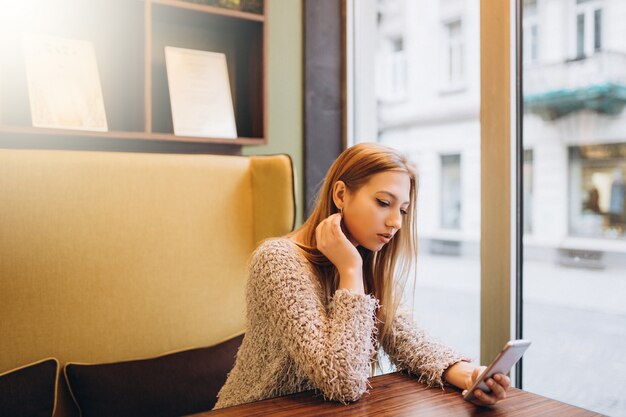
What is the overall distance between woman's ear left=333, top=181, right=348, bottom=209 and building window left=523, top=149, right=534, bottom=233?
83cm

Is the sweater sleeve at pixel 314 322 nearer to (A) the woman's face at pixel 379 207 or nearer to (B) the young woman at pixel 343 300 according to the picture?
(B) the young woman at pixel 343 300

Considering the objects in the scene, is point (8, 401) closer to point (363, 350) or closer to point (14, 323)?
point (14, 323)

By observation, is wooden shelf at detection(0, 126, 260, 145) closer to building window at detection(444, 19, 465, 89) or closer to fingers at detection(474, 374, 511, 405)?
building window at detection(444, 19, 465, 89)

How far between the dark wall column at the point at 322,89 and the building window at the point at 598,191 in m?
1.10

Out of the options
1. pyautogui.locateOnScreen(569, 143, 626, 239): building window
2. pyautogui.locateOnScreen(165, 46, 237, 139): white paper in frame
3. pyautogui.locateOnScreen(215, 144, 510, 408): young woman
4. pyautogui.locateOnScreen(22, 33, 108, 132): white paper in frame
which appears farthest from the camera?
pyautogui.locateOnScreen(165, 46, 237, 139): white paper in frame

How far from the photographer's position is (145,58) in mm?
1967

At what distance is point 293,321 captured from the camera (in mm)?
1195

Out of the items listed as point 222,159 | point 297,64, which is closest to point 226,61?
point 297,64

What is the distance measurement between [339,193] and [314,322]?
0.35 meters

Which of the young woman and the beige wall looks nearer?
the young woman

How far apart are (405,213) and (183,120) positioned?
102 cm

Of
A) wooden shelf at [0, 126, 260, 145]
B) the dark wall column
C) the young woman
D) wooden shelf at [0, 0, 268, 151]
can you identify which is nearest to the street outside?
the young woman

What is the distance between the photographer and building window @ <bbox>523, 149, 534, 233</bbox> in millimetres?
1904

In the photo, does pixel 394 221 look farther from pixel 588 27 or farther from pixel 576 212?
pixel 588 27
